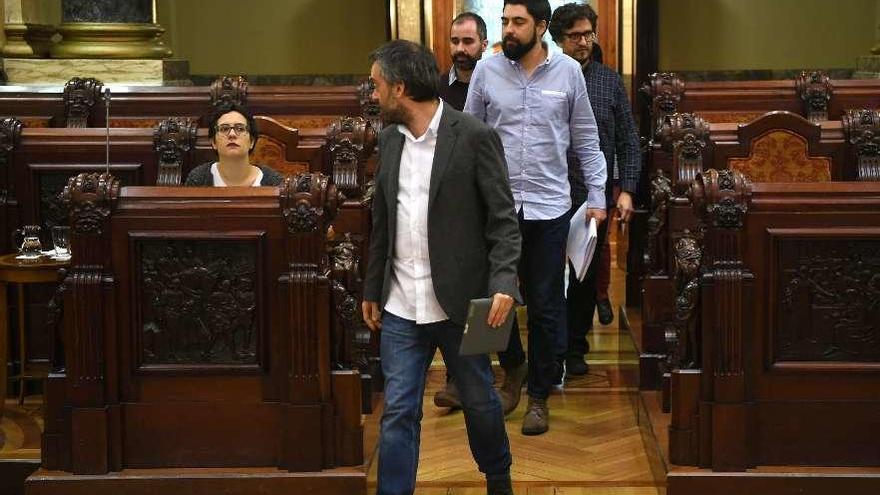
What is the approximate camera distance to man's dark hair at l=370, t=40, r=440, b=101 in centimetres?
371

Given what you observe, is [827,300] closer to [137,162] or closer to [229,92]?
[137,162]

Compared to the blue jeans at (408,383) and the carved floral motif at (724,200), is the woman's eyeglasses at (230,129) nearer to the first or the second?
the blue jeans at (408,383)

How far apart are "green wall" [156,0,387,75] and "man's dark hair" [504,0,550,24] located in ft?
22.1

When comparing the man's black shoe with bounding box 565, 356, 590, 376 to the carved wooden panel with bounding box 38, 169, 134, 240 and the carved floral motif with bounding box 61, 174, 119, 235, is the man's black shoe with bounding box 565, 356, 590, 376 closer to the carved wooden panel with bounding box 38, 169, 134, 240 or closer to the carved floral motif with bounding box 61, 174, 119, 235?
the carved wooden panel with bounding box 38, 169, 134, 240

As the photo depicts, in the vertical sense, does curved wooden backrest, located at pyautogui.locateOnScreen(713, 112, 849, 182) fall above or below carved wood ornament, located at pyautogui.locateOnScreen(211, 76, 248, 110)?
below

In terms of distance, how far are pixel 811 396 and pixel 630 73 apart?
6.51m

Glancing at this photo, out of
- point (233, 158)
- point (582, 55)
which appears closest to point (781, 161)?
point (582, 55)

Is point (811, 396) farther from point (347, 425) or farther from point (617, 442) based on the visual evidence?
point (347, 425)

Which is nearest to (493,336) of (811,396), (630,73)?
(811,396)

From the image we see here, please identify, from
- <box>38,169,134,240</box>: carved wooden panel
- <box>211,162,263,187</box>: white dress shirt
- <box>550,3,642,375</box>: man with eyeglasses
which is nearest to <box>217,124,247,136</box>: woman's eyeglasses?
<box>211,162,263,187</box>: white dress shirt

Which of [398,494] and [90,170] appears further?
[90,170]

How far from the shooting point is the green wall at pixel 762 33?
36.6ft

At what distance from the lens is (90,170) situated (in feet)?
18.9

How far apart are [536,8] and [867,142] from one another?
1660 mm
